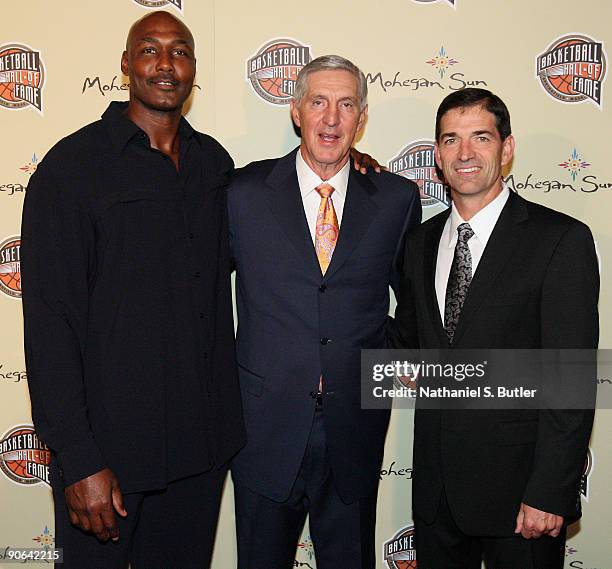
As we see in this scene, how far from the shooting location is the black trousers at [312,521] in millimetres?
2201

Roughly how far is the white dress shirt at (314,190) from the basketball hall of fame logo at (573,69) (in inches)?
42.6

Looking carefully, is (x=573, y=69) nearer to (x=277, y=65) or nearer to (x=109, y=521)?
(x=277, y=65)

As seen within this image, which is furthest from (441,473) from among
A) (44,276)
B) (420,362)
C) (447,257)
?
(44,276)

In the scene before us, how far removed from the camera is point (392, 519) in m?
2.94

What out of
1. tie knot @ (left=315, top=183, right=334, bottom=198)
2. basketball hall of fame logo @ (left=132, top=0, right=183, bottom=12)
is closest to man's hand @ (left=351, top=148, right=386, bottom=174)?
tie knot @ (left=315, top=183, right=334, bottom=198)

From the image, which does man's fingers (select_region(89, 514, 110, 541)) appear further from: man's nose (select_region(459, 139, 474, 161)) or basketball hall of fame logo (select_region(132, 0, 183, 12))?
basketball hall of fame logo (select_region(132, 0, 183, 12))

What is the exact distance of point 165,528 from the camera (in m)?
2.09

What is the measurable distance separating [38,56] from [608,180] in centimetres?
243

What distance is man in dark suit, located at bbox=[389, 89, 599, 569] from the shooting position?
6.17 feet

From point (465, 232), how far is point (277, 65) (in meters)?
1.17

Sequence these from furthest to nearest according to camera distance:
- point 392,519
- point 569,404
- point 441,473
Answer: point 392,519 → point 441,473 → point 569,404

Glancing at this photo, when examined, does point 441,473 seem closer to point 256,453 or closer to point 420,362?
point 420,362

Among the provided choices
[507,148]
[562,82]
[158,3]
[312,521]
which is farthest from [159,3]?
[312,521]

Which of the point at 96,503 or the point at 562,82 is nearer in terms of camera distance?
the point at 96,503
